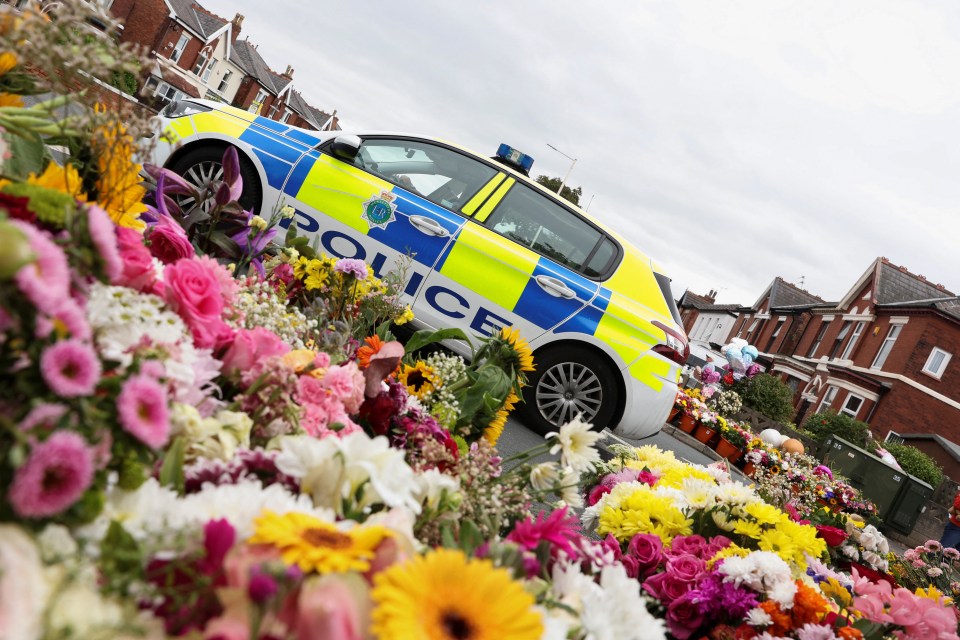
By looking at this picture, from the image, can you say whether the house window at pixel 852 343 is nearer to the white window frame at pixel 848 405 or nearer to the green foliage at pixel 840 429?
the white window frame at pixel 848 405

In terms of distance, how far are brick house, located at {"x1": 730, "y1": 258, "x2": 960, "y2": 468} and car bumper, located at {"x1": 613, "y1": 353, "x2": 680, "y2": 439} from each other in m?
29.0

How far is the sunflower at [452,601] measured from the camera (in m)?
0.62

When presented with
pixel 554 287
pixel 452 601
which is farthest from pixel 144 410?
pixel 554 287

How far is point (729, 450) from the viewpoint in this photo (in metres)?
13.5

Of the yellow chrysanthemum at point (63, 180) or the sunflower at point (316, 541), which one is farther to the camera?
the yellow chrysanthemum at point (63, 180)

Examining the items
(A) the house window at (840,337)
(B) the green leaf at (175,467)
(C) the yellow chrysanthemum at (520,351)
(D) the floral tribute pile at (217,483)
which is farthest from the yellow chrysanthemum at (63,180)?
(A) the house window at (840,337)

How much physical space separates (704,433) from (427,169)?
975 centimetres

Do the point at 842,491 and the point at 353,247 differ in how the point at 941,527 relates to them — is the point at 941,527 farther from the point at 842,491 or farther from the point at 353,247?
the point at 353,247

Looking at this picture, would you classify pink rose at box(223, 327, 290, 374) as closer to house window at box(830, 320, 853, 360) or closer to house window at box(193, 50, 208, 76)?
house window at box(830, 320, 853, 360)

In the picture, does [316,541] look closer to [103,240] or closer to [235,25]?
[103,240]

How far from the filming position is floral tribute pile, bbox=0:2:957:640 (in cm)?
60

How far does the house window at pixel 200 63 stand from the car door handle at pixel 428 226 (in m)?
57.3

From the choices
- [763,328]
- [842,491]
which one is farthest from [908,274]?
[842,491]

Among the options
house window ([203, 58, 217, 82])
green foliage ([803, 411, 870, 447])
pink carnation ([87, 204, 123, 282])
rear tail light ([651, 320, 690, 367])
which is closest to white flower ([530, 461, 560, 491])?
pink carnation ([87, 204, 123, 282])
